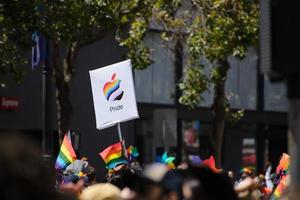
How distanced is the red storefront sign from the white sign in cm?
1097

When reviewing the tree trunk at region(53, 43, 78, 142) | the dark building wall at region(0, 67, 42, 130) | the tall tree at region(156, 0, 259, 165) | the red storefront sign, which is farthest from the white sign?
the dark building wall at region(0, 67, 42, 130)

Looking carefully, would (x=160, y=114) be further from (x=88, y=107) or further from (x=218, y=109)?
(x=88, y=107)

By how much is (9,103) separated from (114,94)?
37.7ft

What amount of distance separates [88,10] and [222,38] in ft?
12.6

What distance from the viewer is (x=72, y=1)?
1652 centimetres

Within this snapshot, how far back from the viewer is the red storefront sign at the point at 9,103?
2306cm

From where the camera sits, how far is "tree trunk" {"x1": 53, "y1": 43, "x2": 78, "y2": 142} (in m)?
18.1

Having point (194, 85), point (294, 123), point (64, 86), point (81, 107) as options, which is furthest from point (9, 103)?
point (294, 123)

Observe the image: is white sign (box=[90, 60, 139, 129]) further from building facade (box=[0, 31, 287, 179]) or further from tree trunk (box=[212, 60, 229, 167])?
tree trunk (box=[212, 60, 229, 167])

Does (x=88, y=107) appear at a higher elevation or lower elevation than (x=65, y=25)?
lower

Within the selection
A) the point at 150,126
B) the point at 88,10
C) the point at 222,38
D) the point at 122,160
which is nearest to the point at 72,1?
the point at 88,10

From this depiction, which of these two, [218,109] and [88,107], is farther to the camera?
[88,107]

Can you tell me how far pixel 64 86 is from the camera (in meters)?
18.4

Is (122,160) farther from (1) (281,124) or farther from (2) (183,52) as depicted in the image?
(1) (281,124)
